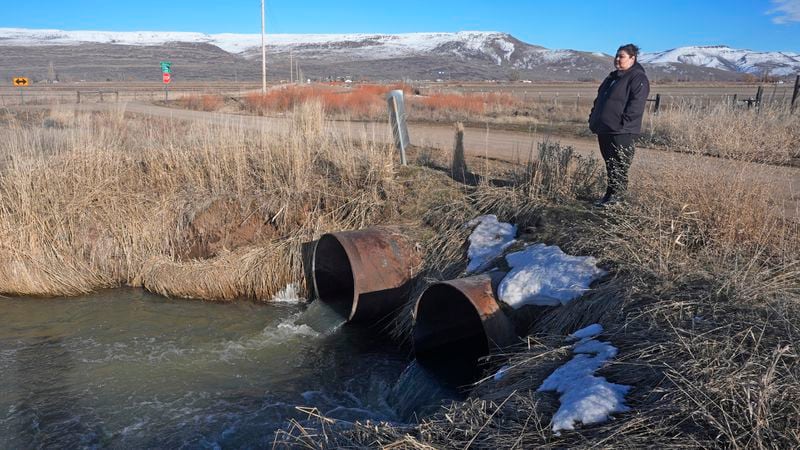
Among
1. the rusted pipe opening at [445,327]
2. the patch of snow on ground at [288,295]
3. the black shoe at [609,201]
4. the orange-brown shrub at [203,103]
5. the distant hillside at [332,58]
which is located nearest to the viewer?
the black shoe at [609,201]

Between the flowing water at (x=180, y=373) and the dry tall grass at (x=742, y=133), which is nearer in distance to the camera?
the flowing water at (x=180, y=373)

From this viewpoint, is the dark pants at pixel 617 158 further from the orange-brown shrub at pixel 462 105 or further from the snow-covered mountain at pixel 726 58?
the snow-covered mountain at pixel 726 58

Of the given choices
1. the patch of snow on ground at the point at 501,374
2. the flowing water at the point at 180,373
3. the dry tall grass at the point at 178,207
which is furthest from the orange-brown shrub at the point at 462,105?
the patch of snow on ground at the point at 501,374

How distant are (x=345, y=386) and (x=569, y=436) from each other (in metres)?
2.90

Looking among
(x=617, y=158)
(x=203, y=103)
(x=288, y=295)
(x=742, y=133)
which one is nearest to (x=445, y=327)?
(x=288, y=295)

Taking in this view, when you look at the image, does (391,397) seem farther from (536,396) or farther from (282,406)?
(536,396)

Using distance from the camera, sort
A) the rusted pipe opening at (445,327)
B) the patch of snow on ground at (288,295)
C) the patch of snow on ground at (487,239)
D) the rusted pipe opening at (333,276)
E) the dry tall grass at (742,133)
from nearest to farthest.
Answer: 1. the rusted pipe opening at (445,327)
2. the patch of snow on ground at (487,239)
3. the rusted pipe opening at (333,276)
4. the patch of snow on ground at (288,295)
5. the dry tall grass at (742,133)

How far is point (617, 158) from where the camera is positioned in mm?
6176

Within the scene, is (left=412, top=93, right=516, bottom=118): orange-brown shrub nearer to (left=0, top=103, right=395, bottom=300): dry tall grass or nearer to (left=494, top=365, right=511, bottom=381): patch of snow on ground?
(left=0, top=103, right=395, bottom=300): dry tall grass

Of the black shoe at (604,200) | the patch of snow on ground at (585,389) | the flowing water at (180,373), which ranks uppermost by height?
the black shoe at (604,200)

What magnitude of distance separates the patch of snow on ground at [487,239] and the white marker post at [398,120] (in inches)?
84.0

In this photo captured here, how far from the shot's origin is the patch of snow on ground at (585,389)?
9.91ft

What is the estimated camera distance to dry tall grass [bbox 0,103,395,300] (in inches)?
297

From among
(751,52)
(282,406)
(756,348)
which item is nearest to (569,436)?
(756,348)
